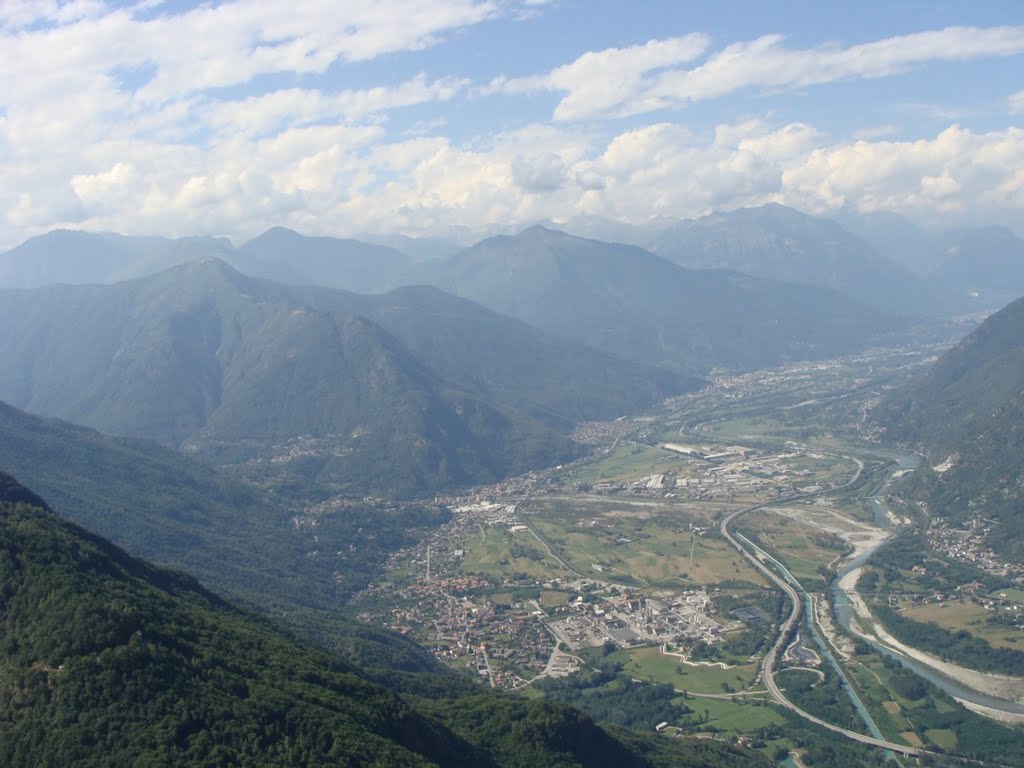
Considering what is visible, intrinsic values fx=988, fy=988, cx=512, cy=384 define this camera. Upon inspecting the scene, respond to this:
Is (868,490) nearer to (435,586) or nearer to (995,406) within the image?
(995,406)

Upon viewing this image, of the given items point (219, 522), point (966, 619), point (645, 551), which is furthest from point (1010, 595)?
point (219, 522)

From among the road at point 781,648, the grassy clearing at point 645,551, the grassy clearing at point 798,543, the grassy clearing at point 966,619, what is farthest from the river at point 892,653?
the grassy clearing at point 645,551

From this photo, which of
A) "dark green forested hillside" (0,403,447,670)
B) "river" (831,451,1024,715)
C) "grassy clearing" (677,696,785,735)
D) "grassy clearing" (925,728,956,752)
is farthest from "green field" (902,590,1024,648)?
"dark green forested hillside" (0,403,447,670)

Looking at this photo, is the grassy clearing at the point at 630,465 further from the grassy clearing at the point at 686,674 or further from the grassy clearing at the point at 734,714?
the grassy clearing at the point at 734,714

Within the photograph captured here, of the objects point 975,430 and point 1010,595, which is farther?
point 975,430

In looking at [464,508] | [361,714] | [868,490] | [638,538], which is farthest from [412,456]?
[361,714]

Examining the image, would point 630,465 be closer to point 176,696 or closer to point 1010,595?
point 1010,595
